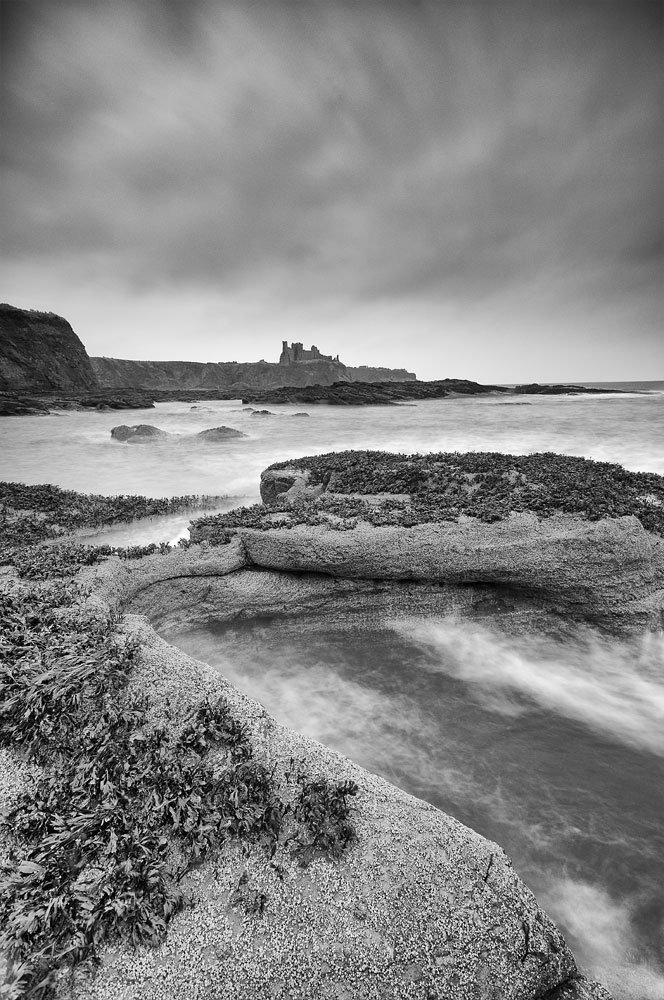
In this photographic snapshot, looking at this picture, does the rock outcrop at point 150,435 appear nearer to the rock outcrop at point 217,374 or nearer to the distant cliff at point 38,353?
the distant cliff at point 38,353

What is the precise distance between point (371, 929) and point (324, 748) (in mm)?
1277

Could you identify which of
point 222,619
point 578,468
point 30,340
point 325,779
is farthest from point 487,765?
point 30,340

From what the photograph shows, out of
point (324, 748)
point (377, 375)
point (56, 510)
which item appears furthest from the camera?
point (377, 375)

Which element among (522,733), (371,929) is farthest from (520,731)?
(371,929)

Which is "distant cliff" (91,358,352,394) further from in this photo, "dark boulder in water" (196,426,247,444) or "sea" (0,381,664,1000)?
"sea" (0,381,664,1000)

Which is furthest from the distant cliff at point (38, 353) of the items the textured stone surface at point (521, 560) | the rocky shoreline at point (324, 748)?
the textured stone surface at point (521, 560)

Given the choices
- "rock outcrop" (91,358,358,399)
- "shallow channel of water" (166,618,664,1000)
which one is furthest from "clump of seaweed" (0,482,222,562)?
"rock outcrop" (91,358,358,399)

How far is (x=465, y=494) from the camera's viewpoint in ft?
29.4

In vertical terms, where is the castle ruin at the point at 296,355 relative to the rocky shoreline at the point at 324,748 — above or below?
above

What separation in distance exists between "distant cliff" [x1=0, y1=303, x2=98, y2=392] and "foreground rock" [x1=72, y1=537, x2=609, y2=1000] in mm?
79261

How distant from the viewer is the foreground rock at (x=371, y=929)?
8.19 ft

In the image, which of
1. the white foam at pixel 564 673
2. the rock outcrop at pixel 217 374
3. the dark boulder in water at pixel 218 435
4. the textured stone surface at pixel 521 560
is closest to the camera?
the white foam at pixel 564 673

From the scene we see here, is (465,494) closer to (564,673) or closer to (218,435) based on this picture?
(564,673)

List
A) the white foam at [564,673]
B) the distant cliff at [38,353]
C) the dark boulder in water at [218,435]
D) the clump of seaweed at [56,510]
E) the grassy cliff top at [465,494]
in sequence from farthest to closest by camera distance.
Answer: the distant cliff at [38,353] → the dark boulder in water at [218,435] → the clump of seaweed at [56,510] → the grassy cliff top at [465,494] → the white foam at [564,673]
